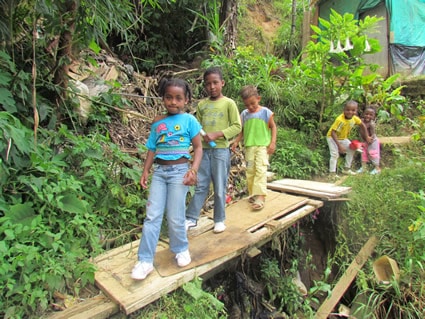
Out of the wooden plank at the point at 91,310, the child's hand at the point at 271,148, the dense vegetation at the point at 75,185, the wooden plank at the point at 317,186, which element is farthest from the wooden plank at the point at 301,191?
the wooden plank at the point at 91,310

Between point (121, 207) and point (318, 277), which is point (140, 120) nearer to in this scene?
point (121, 207)

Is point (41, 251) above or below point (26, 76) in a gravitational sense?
below

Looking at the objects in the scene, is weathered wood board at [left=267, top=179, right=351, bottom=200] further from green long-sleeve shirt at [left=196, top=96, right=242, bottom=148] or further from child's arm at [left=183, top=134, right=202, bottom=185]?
child's arm at [left=183, top=134, right=202, bottom=185]

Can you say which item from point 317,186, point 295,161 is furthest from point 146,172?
point 295,161

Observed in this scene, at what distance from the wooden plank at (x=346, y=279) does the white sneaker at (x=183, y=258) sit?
203 cm

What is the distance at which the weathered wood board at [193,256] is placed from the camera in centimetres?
212

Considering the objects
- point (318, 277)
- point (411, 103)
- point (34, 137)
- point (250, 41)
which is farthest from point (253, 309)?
point (250, 41)

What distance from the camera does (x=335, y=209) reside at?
4.18 metres

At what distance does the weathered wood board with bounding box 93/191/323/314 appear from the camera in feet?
6.95

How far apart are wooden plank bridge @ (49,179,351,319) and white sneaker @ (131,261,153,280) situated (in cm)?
6

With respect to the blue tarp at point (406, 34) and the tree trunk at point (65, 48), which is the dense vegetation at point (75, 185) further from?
the blue tarp at point (406, 34)

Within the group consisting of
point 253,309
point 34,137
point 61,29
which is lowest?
point 253,309

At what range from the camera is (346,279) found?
3541 mm

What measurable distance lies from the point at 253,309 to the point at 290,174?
250 cm
